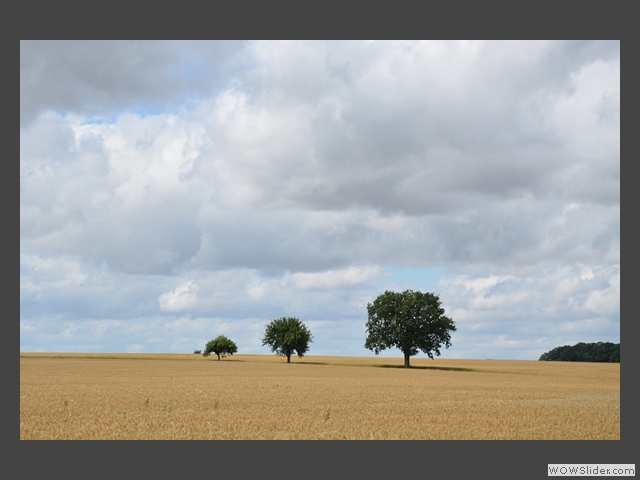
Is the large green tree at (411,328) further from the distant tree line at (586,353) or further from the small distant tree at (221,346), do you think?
the distant tree line at (586,353)

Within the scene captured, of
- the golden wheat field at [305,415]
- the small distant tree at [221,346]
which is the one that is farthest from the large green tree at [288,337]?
the golden wheat field at [305,415]

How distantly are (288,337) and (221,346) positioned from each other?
2148cm

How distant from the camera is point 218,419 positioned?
2958cm

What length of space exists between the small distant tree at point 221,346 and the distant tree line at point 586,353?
97902 mm

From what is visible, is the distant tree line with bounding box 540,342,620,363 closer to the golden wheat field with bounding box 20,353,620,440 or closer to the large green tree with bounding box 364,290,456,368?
the large green tree with bounding box 364,290,456,368

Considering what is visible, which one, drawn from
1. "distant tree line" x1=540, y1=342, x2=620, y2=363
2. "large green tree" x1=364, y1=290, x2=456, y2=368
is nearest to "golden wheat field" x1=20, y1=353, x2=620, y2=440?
"large green tree" x1=364, y1=290, x2=456, y2=368

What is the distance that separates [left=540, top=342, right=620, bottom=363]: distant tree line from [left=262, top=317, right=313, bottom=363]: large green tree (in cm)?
8939

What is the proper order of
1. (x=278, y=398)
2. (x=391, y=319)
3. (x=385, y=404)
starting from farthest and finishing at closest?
(x=391, y=319), (x=278, y=398), (x=385, y=404)

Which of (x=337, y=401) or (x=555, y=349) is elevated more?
(x=337, y=401)

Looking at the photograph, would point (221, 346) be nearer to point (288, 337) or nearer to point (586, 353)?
point (288, 337)

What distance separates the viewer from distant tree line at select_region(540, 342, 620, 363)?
548ft

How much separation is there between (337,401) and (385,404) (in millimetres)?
2997
